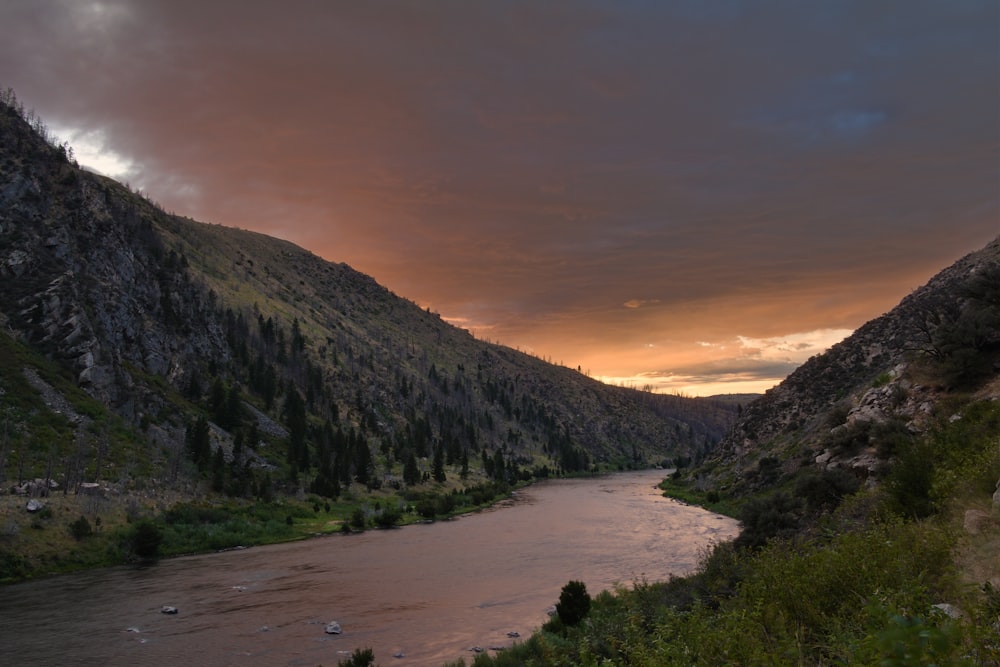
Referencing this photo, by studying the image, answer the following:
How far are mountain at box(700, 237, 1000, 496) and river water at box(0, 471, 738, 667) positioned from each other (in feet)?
39.4

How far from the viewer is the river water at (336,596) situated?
2383 centimetres

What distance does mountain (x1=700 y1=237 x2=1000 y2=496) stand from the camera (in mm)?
23766

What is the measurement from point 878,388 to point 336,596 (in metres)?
37.2

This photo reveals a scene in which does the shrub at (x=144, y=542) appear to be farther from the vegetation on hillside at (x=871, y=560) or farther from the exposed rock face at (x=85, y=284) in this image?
the vegetation on hillside at (x=871, y=560)

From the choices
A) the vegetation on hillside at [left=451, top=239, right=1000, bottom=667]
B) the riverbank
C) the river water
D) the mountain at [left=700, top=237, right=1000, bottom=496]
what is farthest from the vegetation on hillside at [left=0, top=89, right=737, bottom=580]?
the vegetation on hillside at [left=451, top=239, right=1000, bottom=667]

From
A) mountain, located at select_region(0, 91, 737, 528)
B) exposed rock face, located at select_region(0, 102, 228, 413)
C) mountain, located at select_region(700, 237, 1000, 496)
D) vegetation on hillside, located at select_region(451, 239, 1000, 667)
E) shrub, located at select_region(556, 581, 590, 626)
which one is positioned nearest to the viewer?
vegetation on hillside, located at select_region(451, 239, 1000, 667)

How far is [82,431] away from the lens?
203 ft

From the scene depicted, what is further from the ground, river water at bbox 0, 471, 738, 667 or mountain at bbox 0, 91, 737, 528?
mountain at bbox 0, 91, 737, 528

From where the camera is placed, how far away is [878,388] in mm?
35969

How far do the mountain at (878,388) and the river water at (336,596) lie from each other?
1201cm

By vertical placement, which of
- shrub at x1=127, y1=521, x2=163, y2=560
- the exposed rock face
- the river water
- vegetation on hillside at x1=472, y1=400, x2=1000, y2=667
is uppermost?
the exposed rock face

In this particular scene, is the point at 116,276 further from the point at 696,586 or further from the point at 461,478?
the point at 696,586

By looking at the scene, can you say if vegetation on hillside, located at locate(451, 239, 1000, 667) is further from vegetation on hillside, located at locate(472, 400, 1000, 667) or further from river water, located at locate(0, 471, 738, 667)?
river water, located at locate(0, 471, 738, 667)

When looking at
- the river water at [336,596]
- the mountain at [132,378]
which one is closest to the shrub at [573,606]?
the river water at [336,596]
